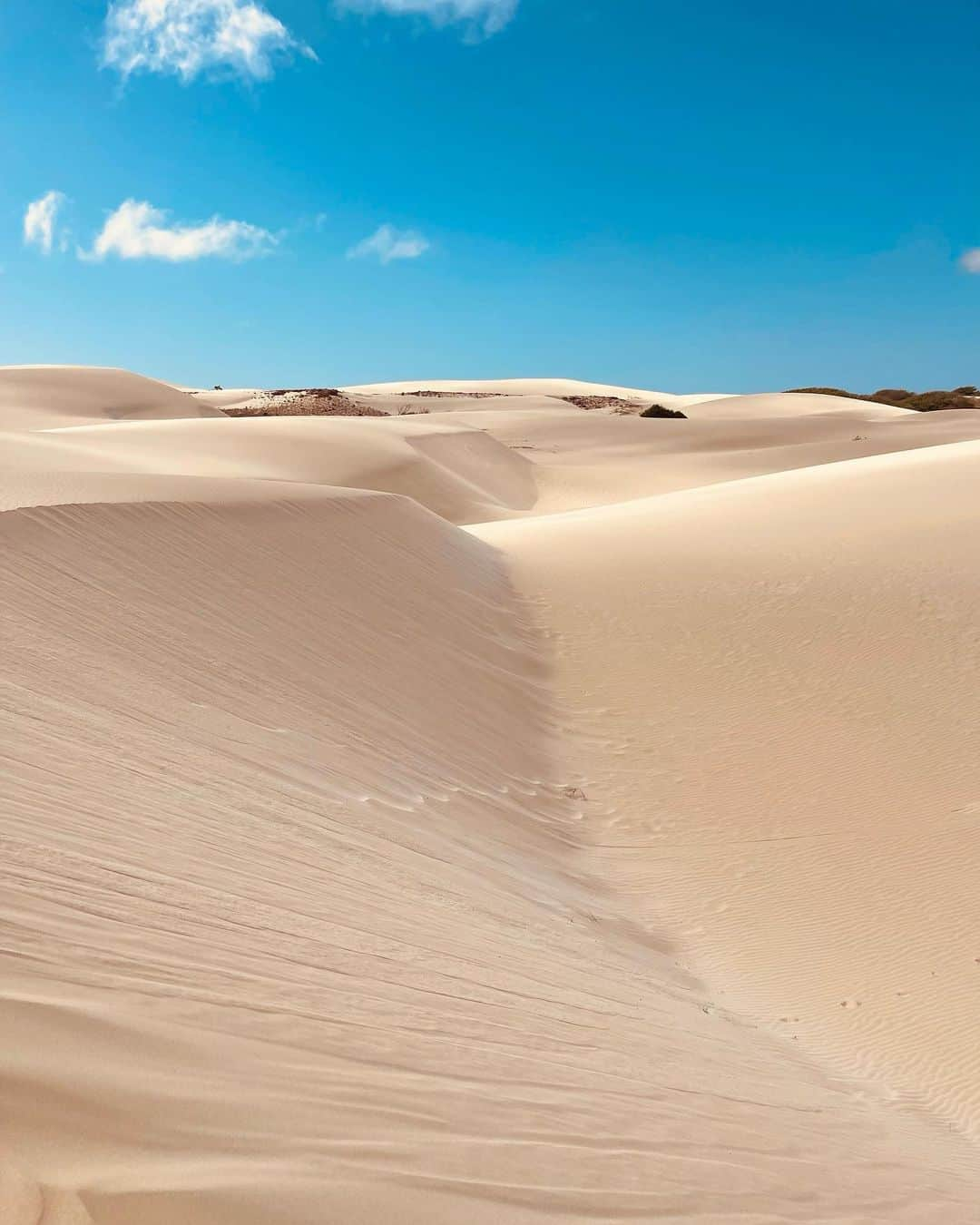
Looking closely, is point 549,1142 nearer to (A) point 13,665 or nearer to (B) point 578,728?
(A) point 13,665

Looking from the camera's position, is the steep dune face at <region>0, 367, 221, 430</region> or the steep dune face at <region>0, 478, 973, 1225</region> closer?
the steep dune face at <region>0, 478, 973, 1225</region>

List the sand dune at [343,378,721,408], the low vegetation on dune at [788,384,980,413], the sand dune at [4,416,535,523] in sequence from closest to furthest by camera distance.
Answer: the sand dune at [4,416,535,523]
the low vegetation on dune at [788,384,980,413]
the sand dune at [343,378,721,408]

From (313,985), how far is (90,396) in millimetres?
40539

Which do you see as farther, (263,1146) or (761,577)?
(761,577)

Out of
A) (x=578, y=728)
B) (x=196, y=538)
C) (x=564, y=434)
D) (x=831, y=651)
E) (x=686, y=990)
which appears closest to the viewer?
(x=686, y=990)

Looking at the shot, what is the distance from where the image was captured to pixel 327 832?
14.4ft

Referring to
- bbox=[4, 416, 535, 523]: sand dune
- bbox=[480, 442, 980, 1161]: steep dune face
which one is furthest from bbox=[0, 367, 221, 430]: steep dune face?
bbox=[480, 442, 980, 1161]: steep dune face

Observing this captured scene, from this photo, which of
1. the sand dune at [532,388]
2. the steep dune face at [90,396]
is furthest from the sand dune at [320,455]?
the sand dune at [532,388]

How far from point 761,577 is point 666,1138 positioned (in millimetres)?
10014

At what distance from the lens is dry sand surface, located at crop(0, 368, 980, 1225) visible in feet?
7.20

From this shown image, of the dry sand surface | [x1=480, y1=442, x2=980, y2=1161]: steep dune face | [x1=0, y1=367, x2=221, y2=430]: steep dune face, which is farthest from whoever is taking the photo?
[x1=0, y1=367, x2=221, y2=430]: steep dune face

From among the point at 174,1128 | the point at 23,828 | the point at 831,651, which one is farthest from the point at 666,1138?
the point at 831,651

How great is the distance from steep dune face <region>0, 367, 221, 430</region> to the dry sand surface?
26.5 m

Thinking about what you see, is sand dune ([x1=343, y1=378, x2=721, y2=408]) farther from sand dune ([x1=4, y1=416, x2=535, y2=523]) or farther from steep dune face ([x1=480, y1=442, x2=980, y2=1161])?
steep dune face ([x1=480, y1=442, x2=980, y2=1161])
